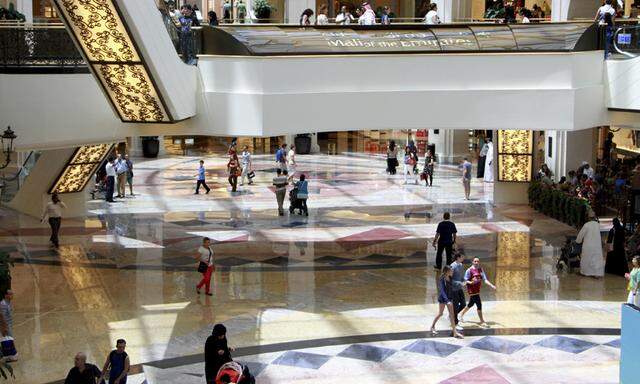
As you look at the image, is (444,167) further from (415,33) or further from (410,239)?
(415,33)

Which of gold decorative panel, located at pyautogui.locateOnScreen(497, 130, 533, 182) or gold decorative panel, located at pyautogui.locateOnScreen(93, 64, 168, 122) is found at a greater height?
gold decorative panel, located at pyautogui.locateOnScreen(93, 64, 168, 122)

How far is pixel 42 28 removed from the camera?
1753 centimetres

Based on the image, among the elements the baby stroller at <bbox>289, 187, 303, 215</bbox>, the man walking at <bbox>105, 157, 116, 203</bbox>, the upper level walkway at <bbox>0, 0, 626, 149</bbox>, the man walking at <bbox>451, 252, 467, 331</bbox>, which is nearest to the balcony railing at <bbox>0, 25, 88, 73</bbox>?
the upper level walkway at <bbox>0, 0, 626, 149</bbox>

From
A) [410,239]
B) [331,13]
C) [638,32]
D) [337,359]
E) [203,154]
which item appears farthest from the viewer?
[331,13]

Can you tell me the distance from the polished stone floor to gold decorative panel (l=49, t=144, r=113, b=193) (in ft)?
2.66

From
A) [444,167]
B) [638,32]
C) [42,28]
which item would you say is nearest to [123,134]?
[42,28]

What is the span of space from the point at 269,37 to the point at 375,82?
6.51 feet

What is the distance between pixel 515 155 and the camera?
2631cm

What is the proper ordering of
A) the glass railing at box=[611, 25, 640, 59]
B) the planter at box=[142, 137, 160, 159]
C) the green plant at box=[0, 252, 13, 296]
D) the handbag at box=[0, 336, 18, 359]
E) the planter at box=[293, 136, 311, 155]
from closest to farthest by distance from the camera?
1. the green plant at box=[0, 252, 13, 296]
2. the handbag at box=[0, 336, 18, 359]
3. the glass railing at box=[611, 25, 640, 59]
4. the planter at box=[142, 137, 160, 159]
5. the planter at box=[293, 136, 311, 155]

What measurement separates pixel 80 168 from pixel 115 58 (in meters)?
8.42

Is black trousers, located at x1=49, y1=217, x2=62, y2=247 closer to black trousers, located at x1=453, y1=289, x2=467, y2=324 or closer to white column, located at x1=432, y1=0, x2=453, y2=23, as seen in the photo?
black trousers, located at x1=453, y1=289, x2=467, y2=324

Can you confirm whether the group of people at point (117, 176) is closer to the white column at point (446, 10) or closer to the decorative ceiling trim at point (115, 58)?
the decorative ceiling trim at point (115, 58)

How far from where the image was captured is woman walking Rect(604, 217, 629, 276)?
18828mm

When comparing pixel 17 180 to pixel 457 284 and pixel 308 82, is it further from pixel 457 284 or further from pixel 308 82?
pixel 457 284
